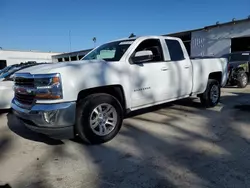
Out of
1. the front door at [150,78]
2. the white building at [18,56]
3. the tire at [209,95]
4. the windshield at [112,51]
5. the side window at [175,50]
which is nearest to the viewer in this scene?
the front door at [150,78]

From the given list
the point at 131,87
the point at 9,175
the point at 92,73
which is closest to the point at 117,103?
the point at 131,87

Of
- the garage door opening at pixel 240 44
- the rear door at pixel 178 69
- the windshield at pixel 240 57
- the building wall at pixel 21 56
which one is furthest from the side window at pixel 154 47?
the building wall at pixel 21 56

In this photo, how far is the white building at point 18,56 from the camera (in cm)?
4291

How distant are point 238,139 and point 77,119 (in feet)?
9.52

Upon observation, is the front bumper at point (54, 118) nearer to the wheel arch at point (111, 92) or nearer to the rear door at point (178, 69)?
the wheel arch at point (111, 92)

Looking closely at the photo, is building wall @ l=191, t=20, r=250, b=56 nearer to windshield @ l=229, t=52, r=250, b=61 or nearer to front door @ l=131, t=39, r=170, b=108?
windshield @ l=229, t=52, r=250, b=61

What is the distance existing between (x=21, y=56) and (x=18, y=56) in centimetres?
63

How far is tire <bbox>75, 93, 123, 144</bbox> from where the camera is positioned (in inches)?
159

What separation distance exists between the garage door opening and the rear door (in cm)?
1257

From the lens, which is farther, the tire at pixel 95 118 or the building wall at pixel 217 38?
the building wall at pixel 217 38

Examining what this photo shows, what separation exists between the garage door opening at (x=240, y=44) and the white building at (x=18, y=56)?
1449 inches

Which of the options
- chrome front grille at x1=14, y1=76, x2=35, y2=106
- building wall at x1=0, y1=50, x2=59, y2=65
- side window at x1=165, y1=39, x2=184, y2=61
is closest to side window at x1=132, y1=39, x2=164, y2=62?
side window at x1=165, y1=39, x2=184, y2=61

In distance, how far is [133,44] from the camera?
16.4 feet

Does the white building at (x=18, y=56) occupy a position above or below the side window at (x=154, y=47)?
above
